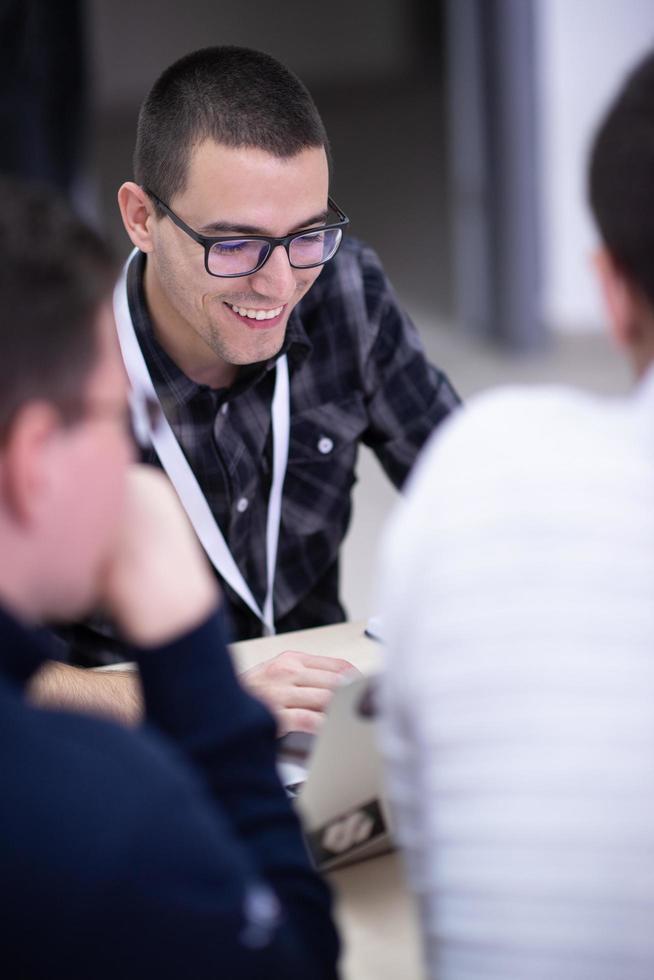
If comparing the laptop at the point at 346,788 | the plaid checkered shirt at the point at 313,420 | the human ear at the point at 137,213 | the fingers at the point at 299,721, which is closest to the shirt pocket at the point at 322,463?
the plaid checkered shirt at the point at 313,420

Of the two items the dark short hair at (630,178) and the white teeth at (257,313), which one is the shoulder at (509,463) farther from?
the white teeth at (257,313)

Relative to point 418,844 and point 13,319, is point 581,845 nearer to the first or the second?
point 418,844

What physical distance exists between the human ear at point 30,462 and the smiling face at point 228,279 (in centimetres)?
97

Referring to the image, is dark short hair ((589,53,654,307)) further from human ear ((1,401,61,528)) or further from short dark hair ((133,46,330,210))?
short dark hair ((133,46,330,210))

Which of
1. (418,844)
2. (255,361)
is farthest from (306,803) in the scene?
(255,361)

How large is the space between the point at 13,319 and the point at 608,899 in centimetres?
53

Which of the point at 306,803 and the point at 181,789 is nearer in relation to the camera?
the point at 181,789

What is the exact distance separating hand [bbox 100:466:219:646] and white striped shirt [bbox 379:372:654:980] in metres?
0.19

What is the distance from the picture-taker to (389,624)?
2.79 feet

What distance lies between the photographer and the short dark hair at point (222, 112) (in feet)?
5.65

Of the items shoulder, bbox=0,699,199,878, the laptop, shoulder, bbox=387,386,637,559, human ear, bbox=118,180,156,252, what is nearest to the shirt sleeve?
human ear, bbox=118,180,156,252

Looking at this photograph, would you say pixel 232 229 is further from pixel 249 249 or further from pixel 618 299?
pixel 618 299

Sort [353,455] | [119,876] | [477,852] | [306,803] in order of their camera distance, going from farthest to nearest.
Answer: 1. [353,455]
2. [306,803]
3. [477,852]
4. [119,876]

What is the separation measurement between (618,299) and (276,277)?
3.00ft
